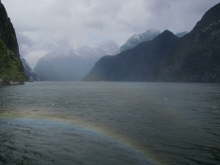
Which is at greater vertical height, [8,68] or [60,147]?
[8,68]

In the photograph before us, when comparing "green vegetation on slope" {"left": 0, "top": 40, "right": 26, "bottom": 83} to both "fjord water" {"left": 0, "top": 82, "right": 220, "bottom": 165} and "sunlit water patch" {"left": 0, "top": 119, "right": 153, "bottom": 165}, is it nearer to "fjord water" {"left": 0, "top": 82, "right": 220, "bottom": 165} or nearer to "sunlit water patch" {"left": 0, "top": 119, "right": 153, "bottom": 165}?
"fjord water" {"left": 0, "top": 82, "right": 220, "bottom": 165}

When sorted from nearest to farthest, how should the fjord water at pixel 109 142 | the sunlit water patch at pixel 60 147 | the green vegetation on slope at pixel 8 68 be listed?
the sunlit water patch at pixel 60 147 → the fjord water at pixel 109 142 → the green vegetation on slope at pixel 8 68

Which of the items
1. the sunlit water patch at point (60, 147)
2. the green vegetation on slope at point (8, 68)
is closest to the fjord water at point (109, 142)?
the sunlit water patch at point (60, 147)

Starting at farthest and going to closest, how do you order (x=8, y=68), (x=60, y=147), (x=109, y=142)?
(x=8, y=68)
(x=109, y=142)
(x=60, y=147)

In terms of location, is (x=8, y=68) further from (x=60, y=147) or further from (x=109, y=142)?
A: (x=109, y=142)

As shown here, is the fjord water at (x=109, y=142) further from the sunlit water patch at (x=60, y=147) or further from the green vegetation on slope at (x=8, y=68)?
the green vegetation on slope at (x=8, y=68)

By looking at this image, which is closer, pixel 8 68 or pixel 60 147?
pixel 60 147

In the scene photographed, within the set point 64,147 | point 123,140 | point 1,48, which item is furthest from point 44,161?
point 1,48

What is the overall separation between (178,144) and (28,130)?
18568 millimetres

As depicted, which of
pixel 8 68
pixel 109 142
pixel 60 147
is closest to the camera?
pixel 60 147

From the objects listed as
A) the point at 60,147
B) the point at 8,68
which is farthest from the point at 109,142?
the point at 8,68

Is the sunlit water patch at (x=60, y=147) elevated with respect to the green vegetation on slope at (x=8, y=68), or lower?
lower

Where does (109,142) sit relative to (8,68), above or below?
below

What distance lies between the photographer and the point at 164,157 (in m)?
19.4
